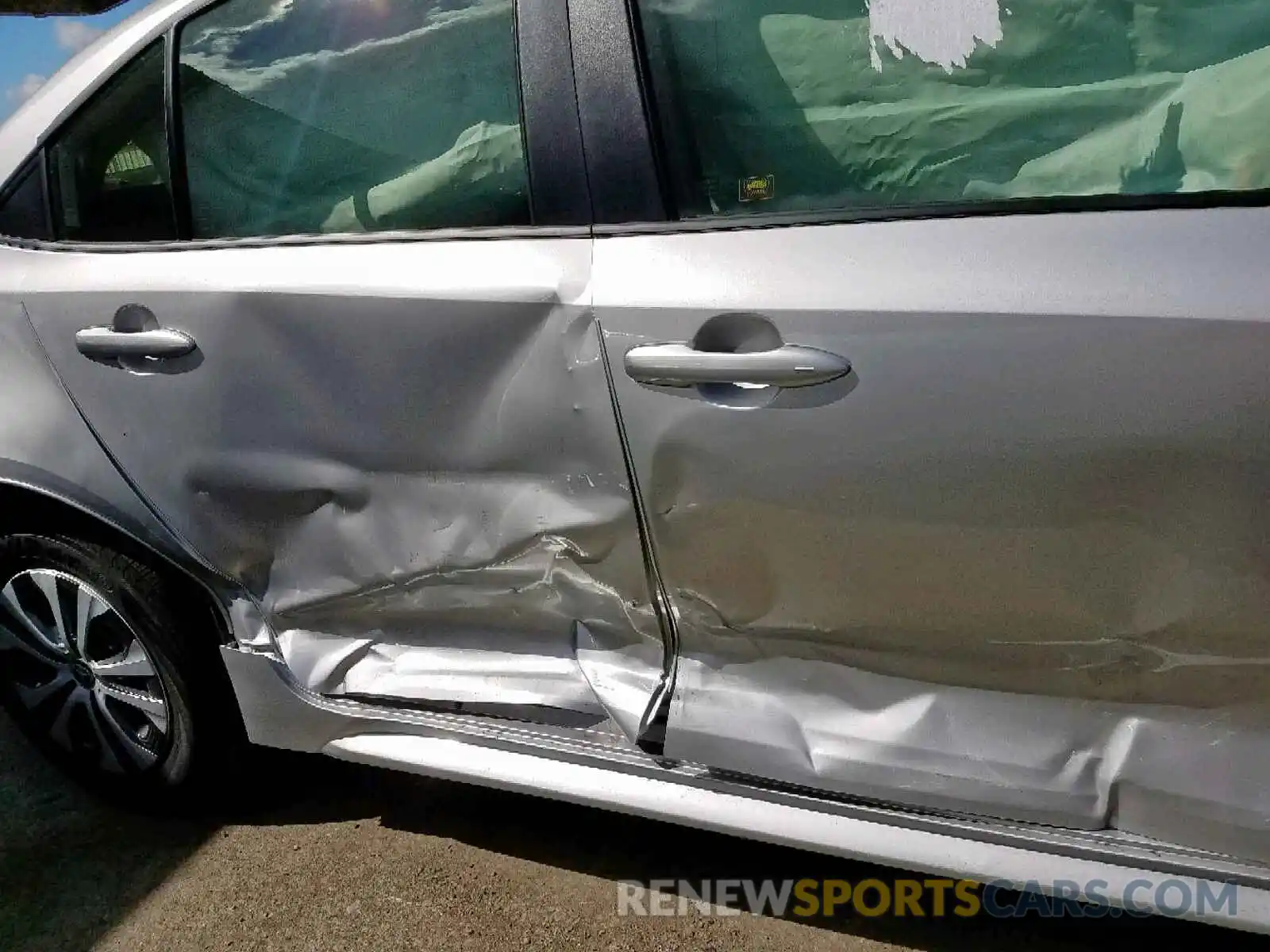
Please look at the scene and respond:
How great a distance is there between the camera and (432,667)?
1.83 m

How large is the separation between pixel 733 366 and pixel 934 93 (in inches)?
21.5

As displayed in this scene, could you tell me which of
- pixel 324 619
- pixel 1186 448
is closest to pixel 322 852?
pixel 324 619

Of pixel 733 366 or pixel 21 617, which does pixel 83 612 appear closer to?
pixel 21 617

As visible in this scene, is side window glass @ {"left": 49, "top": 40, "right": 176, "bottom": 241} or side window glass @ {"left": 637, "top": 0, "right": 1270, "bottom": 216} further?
side window glass @ {"left": 49, "top": 40, "right": 176, "bottom": 241}

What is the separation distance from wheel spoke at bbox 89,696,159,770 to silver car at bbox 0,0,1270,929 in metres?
0.21

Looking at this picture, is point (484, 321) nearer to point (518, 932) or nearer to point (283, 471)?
point (283, 471)

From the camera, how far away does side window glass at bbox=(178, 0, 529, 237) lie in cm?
164

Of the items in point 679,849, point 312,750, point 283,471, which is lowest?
point 679,849

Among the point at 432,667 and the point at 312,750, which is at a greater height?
the point at 432,667

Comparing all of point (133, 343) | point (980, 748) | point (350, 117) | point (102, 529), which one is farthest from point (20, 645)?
point (980, 748)

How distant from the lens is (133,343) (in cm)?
177

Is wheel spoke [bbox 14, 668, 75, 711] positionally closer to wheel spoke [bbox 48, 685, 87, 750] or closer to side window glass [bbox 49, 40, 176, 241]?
wheel spoke [bbox 48, 685, 87, 750]

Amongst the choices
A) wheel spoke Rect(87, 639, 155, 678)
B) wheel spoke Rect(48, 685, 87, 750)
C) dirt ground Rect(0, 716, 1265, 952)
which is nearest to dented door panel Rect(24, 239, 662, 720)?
wheel spoke Rect(87, 639, 155, 678)

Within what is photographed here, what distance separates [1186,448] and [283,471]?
133 cm
